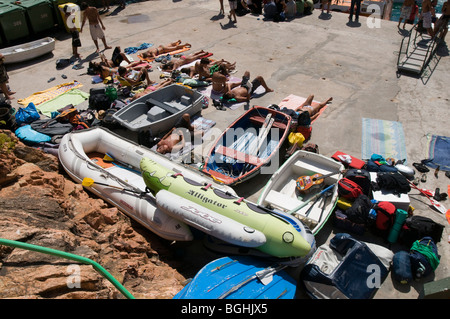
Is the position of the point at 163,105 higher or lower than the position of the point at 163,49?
lower

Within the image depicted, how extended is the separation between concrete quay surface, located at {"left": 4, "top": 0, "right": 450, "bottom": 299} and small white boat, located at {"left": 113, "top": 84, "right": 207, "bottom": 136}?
0.72 meters

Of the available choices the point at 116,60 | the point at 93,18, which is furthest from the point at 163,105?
the point at 93,18

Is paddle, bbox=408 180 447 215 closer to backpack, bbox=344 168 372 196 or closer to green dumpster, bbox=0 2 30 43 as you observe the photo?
backpack, bbox=344 168 372 196

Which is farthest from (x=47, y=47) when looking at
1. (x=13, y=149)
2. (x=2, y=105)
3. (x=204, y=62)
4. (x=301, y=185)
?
(x=301, y=185)

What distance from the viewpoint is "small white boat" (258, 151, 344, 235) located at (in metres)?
7.02

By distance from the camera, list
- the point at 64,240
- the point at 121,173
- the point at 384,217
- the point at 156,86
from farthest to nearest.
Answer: the point at 156,86
the point at 121,173
the point at 384,217
the point at 64,240

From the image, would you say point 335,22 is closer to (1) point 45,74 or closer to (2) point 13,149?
(1) point 45,74

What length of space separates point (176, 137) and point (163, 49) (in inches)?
272

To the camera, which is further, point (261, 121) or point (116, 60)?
point (116, 60)

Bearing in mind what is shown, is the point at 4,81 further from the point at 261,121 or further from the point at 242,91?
the point at 261,121

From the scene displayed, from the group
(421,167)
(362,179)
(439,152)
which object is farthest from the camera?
(439,152)

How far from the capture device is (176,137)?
9.05 meters

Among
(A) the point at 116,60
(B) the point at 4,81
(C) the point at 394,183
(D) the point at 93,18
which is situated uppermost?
(D) the point at 93,18

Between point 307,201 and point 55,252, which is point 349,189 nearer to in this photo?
point 307,201
